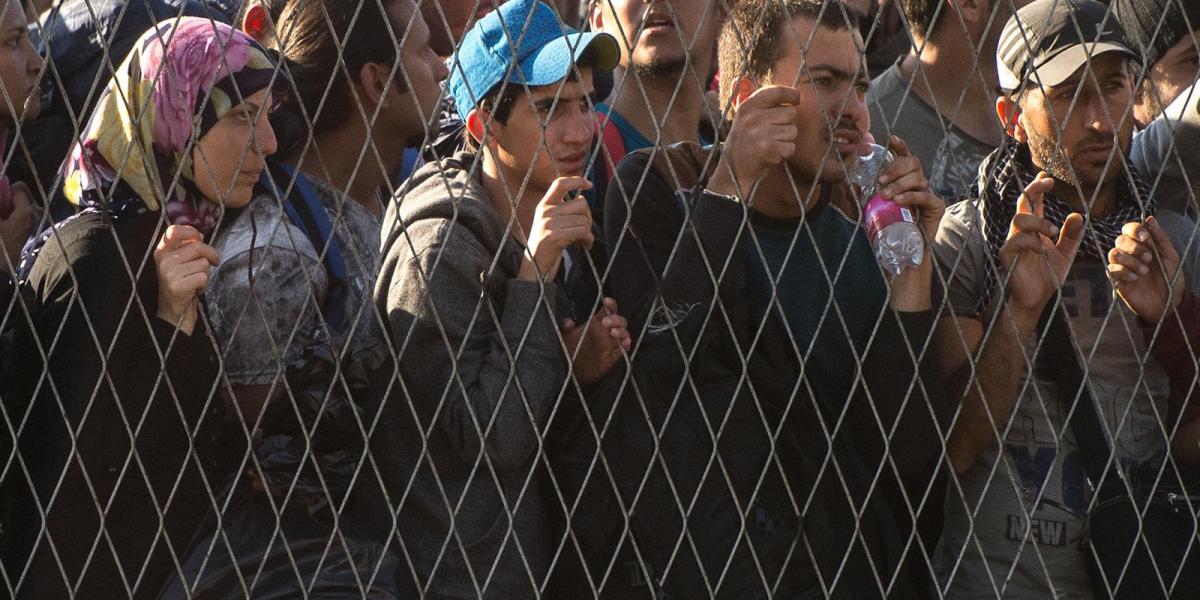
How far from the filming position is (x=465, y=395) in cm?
243

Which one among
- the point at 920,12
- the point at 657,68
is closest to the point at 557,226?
the point at 657,68

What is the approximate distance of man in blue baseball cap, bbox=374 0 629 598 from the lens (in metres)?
2.43

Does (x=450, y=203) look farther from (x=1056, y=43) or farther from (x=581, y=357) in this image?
(x=1056, y=43)

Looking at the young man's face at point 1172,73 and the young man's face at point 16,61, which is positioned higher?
the young man's face at point 1172,73

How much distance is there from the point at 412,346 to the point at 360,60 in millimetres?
738

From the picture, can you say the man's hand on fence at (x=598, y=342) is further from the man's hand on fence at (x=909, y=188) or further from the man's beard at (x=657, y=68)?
the man's beard at (x=657, y=68)

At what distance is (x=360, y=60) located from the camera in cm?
299

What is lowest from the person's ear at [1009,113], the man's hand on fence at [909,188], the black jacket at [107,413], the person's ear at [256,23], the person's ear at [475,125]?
the black jacket at [107,413]

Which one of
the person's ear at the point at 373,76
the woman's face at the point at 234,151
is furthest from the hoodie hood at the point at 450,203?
the person's ear at the point at 373,76

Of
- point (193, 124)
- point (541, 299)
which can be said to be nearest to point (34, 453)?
point (193, 124)

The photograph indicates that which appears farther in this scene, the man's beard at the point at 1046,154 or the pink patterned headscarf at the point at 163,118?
the man's beard at the point at 1046,154

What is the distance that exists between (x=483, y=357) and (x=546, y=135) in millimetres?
386

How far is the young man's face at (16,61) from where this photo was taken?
2.89m

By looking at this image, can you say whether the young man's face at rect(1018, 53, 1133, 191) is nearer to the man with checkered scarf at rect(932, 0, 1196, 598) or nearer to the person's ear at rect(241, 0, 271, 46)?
the man with checkered scarf at rect(932, 0, 1196, 598)
